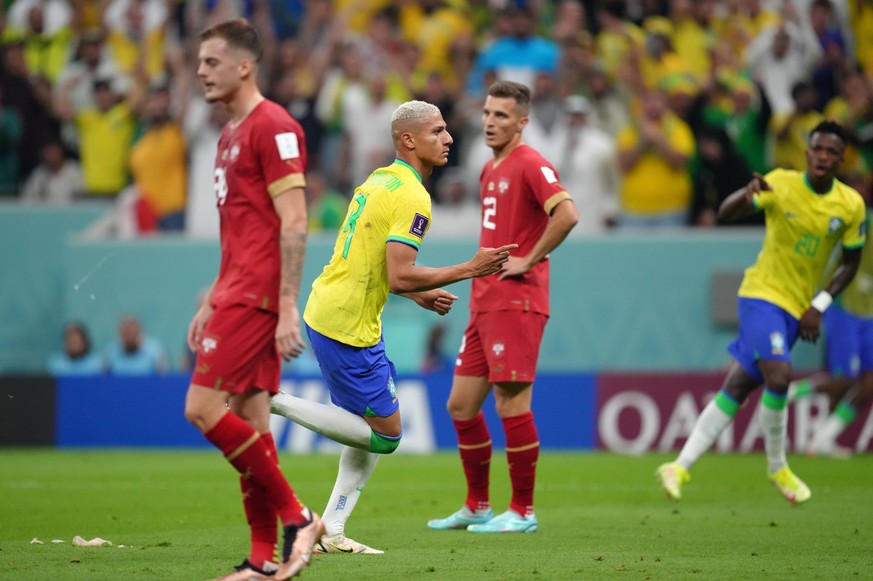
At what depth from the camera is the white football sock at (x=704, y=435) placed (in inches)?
423

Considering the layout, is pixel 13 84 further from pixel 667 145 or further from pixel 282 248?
pixel 282 248

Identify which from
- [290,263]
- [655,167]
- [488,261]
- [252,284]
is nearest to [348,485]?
[488,261]

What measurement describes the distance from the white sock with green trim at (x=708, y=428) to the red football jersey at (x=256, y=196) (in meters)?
5.31

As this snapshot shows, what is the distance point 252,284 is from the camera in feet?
20.9

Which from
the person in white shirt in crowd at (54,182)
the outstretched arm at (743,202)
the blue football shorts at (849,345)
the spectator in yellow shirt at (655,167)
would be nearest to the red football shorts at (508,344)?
the outstretched arm at (743,202)

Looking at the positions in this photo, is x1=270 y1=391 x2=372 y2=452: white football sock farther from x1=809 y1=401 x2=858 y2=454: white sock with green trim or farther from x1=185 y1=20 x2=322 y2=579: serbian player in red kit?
x1=809 y1=401 x2=858 y2=454: white sock with green trim

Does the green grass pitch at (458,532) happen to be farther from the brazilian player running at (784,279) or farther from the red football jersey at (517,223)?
the red football jersey at (517,223)

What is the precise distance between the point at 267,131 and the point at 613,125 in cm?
1131

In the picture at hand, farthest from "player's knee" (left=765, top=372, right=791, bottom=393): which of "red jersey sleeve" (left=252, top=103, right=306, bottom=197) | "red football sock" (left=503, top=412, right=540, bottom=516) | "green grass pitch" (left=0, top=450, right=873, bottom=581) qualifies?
"red jersey sleeve" (left=252, top=103, right=306, bottom=197)

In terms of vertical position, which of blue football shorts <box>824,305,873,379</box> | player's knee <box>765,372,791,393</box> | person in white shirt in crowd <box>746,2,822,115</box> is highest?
person in white shirt in crowd <box>746,2,822,115</box>

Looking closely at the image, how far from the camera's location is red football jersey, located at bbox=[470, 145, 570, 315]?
893cm

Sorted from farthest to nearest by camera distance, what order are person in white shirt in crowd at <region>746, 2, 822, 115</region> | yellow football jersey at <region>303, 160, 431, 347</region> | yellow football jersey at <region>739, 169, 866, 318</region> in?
person in white shirt in crowd at <region>746, 2, 822, 115</region> → yellow football jersey at <region>739, 169, 866, 318</region> → yellow football jersey at <region>303, 160, 431, 347</region>

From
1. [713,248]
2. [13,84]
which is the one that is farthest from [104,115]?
[713,248]

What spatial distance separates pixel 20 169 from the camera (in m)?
19.0
